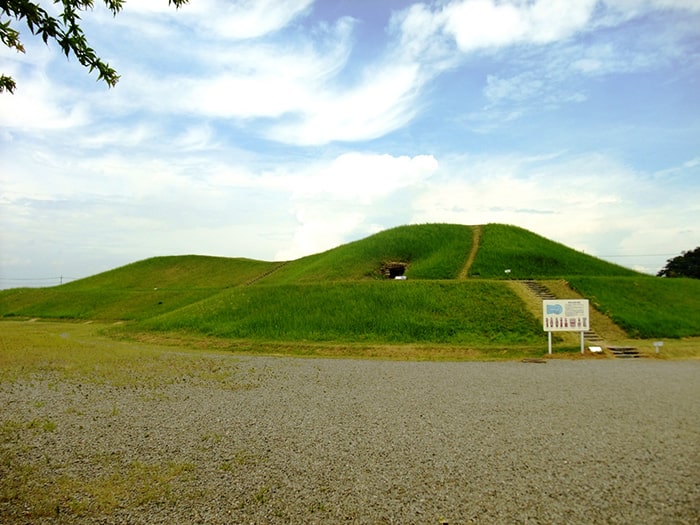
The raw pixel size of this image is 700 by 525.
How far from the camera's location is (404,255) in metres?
55.3

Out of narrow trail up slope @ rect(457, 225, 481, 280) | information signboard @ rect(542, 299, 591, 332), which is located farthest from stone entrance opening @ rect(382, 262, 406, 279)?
information signboard @ rect(542, 299, 591, 332)

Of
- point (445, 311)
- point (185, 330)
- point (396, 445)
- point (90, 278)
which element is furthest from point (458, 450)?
point (90, 278)

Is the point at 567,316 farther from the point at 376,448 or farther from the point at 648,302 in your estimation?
the point at 376,448

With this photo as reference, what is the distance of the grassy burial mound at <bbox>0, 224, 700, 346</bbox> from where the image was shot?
32.0 meters

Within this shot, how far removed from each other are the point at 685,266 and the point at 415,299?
89.9m

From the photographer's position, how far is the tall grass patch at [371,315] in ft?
102

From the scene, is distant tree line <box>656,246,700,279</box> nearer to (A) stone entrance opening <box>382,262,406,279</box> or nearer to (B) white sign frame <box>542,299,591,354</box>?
(A) stone entrance opening <box>382,262,406,279</box>

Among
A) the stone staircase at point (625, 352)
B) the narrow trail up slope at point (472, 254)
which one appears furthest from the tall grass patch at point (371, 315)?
the narrow trail up slope at point (472, 254)

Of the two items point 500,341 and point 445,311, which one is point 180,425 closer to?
point 500,341

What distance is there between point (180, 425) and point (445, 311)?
25426 millimetres

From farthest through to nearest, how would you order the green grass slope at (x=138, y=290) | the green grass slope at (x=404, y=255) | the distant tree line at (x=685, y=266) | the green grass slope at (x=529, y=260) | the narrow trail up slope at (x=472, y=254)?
1. the distant tree line at (x=685, y=266)
2. the green grass slope at (x=138, y=290)
3. the green grass slope at (x=404, y=255)
4. the narrow trail up slope at (x=472, y=254)
5. the green grass slope at (x=529, y=260)

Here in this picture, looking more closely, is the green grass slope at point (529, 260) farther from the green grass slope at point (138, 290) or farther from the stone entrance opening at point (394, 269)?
the green grass slope at point (138, 290)

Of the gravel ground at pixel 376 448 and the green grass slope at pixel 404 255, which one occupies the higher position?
the green grass slope at pixel 404 255

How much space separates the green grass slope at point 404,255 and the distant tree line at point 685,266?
62304 millimetres
